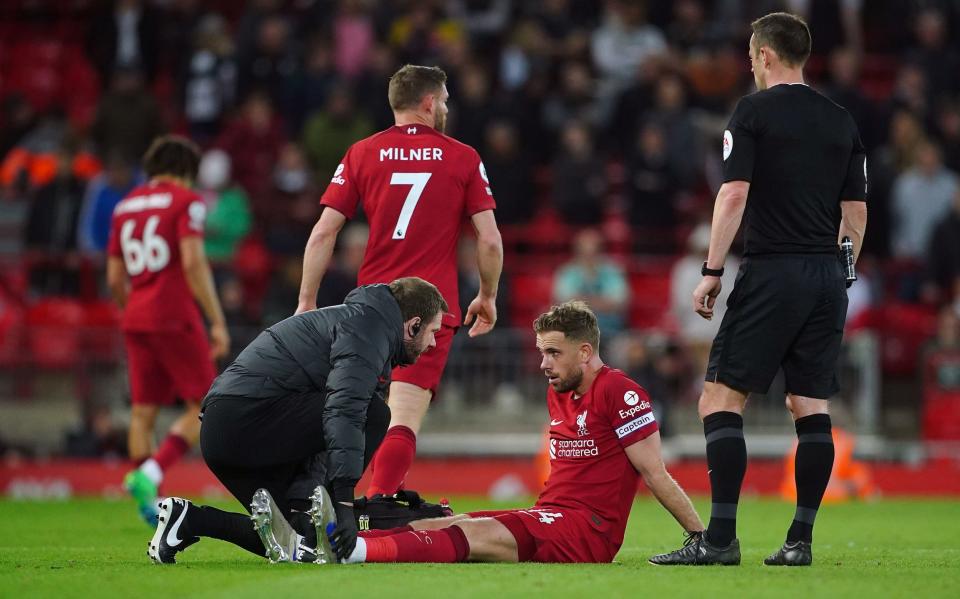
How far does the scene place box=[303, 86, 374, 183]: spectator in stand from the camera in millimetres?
17641

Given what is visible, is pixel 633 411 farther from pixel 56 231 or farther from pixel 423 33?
pixel 423 33

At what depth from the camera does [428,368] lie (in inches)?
330

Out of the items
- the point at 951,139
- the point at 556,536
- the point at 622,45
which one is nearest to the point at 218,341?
the point at 556,536

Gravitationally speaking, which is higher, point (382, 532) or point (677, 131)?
point (677, 131)

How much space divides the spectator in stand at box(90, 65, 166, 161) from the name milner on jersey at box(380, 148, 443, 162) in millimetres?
10405

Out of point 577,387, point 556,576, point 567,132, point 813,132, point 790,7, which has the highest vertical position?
point 790,7

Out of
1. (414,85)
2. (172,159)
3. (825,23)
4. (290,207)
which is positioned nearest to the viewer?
(414,85)

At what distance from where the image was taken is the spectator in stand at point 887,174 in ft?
56.7

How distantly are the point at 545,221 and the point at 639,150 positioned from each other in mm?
1494

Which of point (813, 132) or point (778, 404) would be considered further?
point (778, 404)

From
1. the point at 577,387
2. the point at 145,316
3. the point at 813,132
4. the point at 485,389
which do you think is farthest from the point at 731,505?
the point at 485,389

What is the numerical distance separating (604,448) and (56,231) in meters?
11.4

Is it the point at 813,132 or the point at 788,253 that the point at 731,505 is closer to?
the point at 788,253

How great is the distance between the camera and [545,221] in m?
18.0
